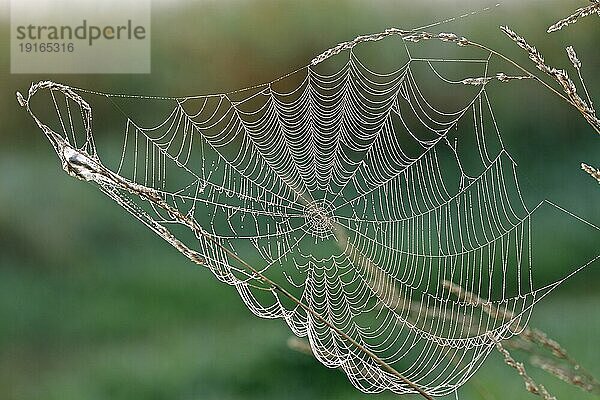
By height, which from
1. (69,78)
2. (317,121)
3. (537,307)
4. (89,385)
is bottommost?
(89,385)

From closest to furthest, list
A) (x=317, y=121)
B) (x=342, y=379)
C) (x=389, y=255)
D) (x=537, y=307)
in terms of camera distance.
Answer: (x=317, y=121) → (x=389, y=255) → (x=342, y=379) → (x=537, y=307)

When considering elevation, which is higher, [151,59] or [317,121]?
[151,59]

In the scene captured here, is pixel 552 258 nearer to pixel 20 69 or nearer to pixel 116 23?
pixel 116 23

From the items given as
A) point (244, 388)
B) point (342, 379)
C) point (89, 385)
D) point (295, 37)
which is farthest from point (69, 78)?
point (342, 379)

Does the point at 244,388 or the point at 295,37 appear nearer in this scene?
the point at 244,388

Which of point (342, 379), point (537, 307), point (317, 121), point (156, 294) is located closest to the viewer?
point (317, 121)

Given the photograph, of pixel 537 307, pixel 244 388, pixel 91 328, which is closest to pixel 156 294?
pixel 91 328
